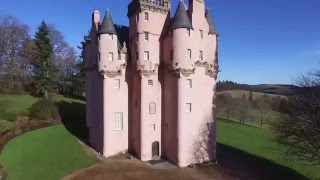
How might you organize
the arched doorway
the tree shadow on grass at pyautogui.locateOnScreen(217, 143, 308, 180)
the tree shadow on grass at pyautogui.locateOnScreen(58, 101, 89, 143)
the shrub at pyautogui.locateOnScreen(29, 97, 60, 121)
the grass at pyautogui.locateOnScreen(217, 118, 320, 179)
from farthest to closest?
the shrub at pyautogui.locateOnScreen(29, 97, 60, 121), the tree shadow on grass at pyautogui.locateOnScreen(58, 101, 89, 143), the arched doorway, the grass at pyautogui.locateOnScreen(217, 118, 320, 179), the tree shadow on grass at pyautogui.locateOnScreen(217, 143, 308, 180)

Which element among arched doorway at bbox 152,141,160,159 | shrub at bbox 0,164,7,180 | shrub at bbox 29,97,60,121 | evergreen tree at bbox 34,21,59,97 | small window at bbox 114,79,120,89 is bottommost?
shrub at bbox 0,164,7,180

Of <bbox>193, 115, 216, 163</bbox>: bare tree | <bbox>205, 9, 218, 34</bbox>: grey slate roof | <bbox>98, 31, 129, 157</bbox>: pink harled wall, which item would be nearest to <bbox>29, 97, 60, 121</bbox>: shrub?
<bbox>98, 31, 129, 157</bbox>: pink harled wall

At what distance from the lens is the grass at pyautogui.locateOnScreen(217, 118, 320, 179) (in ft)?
104

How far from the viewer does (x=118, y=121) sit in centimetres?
3481

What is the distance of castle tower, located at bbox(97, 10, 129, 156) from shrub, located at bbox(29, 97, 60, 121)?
53.9 feet

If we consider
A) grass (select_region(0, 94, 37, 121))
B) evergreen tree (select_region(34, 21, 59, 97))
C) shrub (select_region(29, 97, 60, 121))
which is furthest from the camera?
evergreen tree (select_region(34, 21, 59, 97))

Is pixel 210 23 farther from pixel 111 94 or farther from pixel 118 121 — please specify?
pixel 118 121

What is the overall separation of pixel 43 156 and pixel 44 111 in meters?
16.6

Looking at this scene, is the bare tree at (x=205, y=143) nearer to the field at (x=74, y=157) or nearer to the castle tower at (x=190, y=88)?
the castle tower at (x=190, y=88)

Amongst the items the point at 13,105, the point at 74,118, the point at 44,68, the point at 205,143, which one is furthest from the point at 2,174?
the point at 44,68

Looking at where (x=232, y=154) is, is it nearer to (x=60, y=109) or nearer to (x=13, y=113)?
(x=60, y=109)

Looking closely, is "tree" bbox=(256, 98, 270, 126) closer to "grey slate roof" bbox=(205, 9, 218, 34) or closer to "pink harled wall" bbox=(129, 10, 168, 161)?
"grey slate roof" bbox=(205, 9, 218, 34)

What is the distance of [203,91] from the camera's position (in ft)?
110

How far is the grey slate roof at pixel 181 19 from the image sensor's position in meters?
31.9
